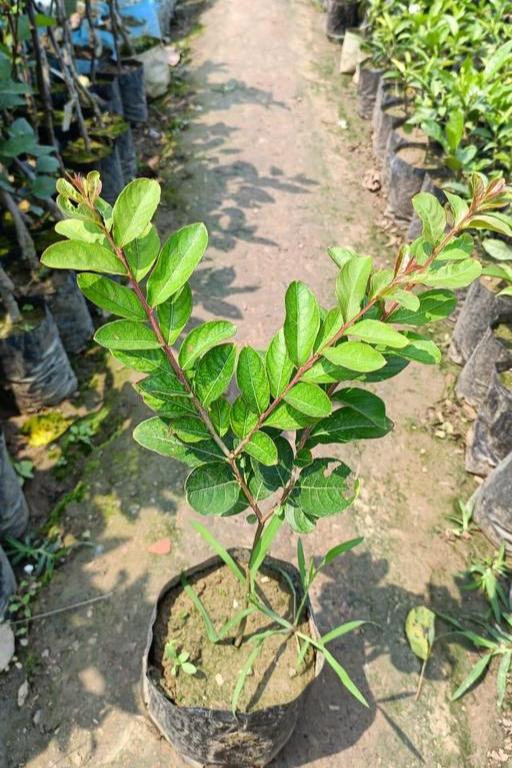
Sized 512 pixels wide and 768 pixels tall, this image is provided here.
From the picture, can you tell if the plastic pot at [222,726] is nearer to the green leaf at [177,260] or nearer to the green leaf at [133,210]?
the green leaf at [177,260]

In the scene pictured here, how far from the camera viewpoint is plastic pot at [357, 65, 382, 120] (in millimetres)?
5442

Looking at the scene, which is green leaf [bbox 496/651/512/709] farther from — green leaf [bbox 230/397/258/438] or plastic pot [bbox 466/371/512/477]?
green leaf [bbox 230/397/258/438]

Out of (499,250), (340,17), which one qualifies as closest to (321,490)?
(499,250)

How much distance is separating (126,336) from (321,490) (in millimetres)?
541

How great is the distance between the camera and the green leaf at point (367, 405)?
3.46ft

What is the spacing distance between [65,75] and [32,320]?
5.43ft

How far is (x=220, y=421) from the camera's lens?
3.83 feet

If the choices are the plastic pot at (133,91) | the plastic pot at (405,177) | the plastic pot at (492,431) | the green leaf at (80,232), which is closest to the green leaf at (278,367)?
the green leaf at (80,232)

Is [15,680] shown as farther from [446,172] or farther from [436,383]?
[446,172]

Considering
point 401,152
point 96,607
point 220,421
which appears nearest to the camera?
point 220,421

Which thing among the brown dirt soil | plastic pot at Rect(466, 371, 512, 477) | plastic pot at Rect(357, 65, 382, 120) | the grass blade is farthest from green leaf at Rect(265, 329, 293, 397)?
plastic pot at Rect(357, 65, 382, 120)

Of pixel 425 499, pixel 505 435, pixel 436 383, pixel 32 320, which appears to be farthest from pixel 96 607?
pixel 436 383

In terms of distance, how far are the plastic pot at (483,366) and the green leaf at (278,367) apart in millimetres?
1991

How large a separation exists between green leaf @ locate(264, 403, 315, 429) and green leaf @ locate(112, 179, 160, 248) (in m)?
0.42
